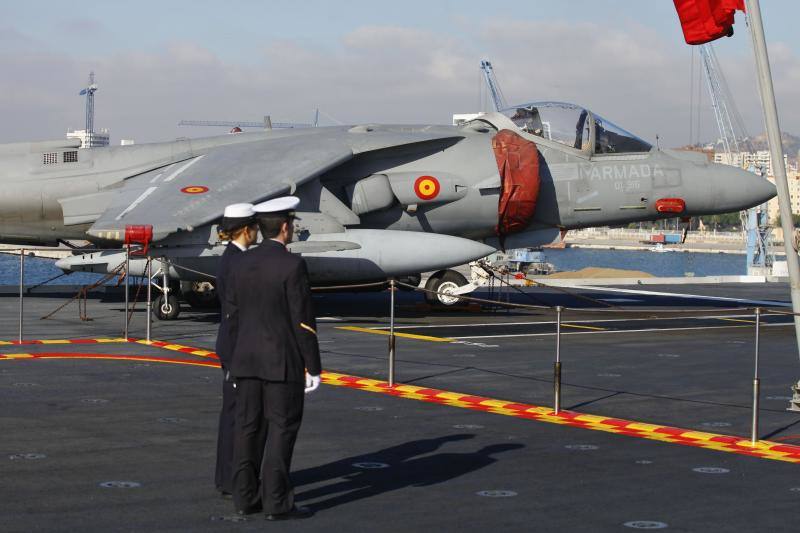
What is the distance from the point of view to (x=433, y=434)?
1009 centimetres

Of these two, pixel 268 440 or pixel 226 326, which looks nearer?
pixel 268 440

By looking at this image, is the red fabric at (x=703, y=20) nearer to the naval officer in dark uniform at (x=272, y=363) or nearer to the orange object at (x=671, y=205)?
the naval officer in dark uniform at (x=272, y=363)

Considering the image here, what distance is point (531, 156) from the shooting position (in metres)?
22.0

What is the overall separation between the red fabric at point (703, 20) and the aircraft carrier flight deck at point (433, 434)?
3309 millimetres

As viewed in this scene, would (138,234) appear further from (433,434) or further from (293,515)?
(293,515)

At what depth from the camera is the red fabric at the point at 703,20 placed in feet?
38.9

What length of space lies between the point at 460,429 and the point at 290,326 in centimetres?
376

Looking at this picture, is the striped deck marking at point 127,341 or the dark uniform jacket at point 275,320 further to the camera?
the striped deck marking at point 127,341

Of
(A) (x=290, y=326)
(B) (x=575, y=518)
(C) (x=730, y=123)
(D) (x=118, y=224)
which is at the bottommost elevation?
(B) (x=575, y=518)

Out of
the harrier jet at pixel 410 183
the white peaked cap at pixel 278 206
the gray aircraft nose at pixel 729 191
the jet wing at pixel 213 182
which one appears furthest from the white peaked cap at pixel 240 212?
the gray aircraft nose at pixel 729 191

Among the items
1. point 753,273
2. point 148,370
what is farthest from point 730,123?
point 148,370

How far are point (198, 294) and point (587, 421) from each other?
13.9 meters

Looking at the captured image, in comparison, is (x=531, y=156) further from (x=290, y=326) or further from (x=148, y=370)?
(x=290, y=326)

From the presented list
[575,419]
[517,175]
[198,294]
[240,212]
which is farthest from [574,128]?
[240,212]
